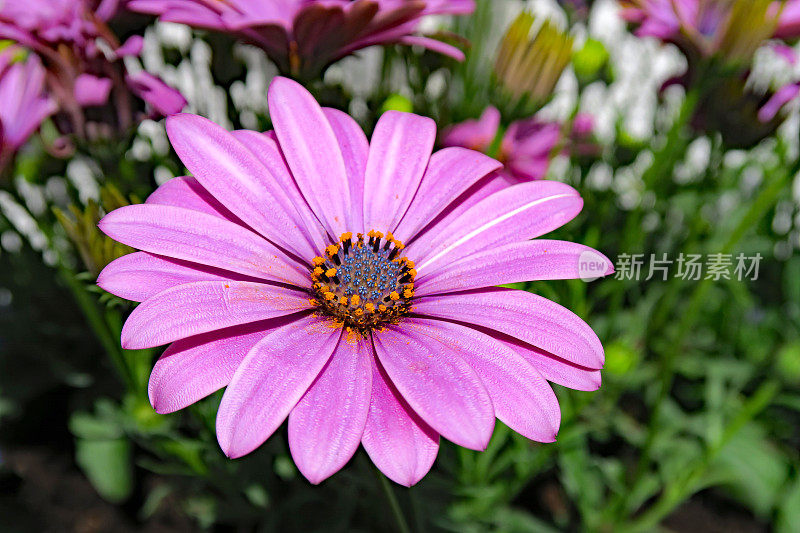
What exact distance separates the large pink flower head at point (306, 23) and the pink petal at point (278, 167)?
0.28 ft

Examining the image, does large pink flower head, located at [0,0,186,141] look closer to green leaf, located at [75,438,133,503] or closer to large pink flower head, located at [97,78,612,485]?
large pink flower head, located at [97,78,612,485]

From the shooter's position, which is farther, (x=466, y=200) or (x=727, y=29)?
(x=727, y=29)

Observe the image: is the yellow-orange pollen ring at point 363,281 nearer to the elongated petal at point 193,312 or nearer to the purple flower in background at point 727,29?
the elongated petal at point 193,312

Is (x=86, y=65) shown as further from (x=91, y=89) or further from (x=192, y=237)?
(x=192, y=237)

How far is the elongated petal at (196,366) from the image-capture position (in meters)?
0.36

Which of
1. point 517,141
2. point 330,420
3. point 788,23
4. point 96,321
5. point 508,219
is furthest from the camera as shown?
point 517,141

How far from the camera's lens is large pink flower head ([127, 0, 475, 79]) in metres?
0.50

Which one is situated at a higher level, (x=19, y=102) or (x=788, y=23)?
(x=788, y=23)

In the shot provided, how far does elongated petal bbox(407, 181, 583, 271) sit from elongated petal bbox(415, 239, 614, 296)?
1 cm

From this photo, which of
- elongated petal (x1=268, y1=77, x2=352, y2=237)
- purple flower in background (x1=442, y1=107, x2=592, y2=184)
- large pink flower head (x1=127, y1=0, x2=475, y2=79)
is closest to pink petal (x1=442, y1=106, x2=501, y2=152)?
purple flower in background (x1=442, y1=107, x2=592, y2=184)

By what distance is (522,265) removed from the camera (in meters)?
0.44

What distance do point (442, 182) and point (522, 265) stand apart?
0.10 metres

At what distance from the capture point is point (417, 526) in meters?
0.56

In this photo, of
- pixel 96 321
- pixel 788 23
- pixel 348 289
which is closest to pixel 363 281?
pixel 348 289
